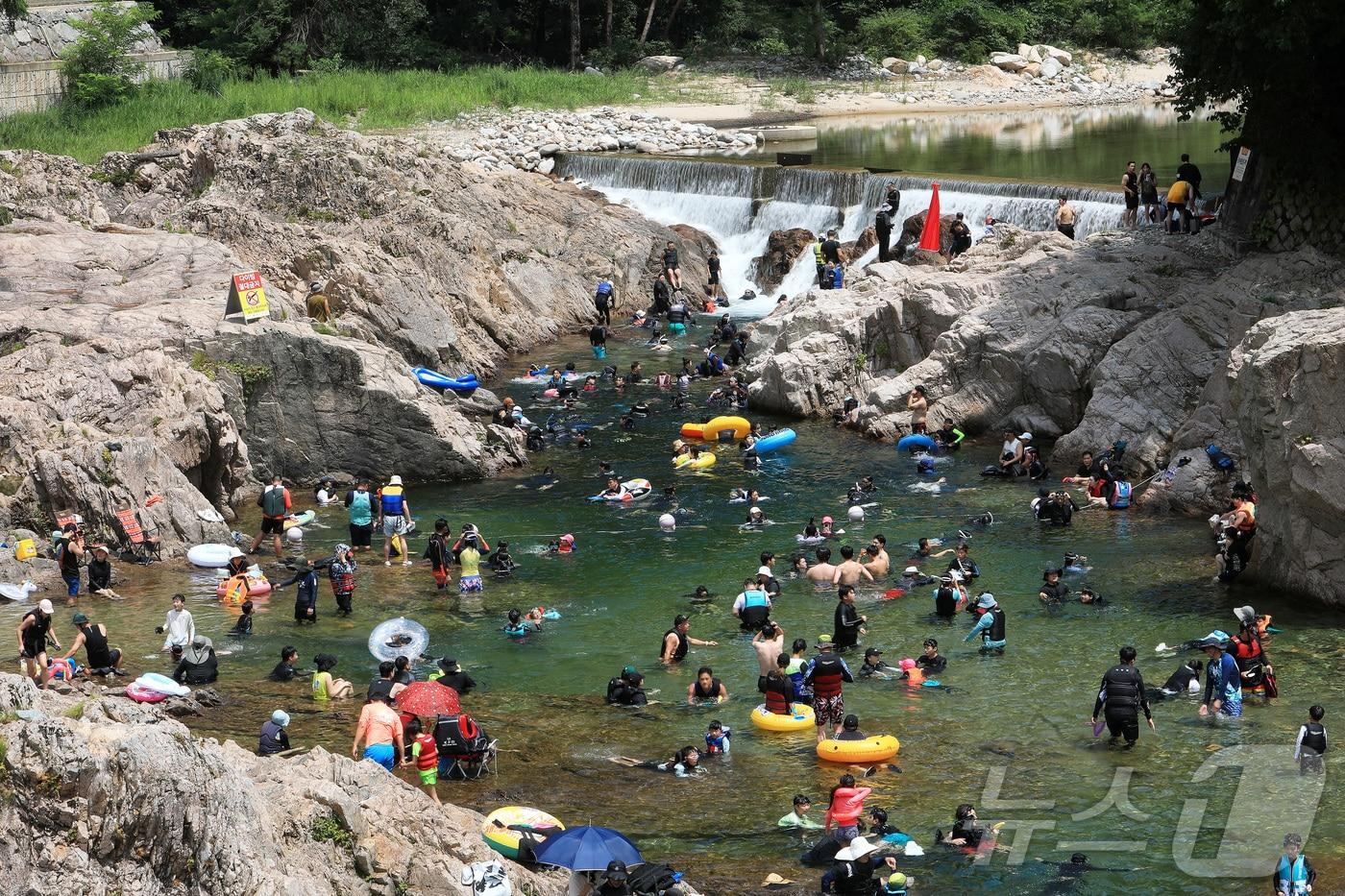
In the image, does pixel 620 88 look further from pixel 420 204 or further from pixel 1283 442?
pixel 1283 442

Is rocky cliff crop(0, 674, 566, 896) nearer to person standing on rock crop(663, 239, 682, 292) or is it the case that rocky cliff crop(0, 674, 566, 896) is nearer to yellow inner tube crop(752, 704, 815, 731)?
yellow inner tube crop(752, 704, 815, 731)

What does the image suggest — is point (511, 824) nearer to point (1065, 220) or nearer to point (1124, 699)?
point (1124, 699)

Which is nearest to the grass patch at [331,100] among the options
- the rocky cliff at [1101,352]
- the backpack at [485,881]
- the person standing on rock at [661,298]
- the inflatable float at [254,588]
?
the person standing on rock at [661,298]

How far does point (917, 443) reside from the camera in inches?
1454

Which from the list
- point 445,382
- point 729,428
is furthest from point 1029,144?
point 445,382

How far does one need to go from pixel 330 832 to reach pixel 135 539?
17203 mm

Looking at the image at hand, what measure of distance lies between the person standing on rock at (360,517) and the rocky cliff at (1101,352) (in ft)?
42.5

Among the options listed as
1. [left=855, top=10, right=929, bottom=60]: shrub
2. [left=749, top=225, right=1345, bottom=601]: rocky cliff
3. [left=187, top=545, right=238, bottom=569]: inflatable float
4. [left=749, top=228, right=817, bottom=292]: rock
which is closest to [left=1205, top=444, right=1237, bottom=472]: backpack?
[left=749, top=225, right=1345, bottom=601]: rocky cliff

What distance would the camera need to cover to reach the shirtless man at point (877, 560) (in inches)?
1141

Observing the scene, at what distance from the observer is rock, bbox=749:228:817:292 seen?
53.7 meters

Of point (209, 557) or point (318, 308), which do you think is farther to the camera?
point (318, 308)

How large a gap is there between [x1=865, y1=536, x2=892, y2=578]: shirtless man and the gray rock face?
6.45 m

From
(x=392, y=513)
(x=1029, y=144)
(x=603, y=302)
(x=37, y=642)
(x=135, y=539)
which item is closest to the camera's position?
(x=37, y=642)

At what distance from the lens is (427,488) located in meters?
35.9
